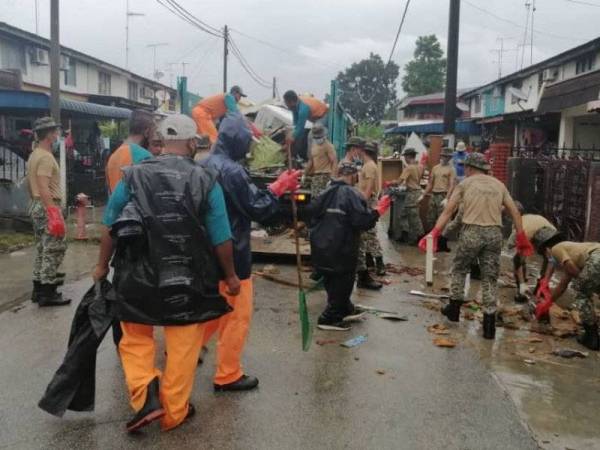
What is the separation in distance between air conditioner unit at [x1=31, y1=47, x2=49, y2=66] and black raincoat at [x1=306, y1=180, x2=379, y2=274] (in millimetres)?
21226

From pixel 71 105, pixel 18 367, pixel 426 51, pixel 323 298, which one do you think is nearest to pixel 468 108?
pixel 426 51

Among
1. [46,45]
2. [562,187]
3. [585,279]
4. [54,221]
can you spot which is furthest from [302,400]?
[46,45]

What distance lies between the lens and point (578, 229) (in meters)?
9.60

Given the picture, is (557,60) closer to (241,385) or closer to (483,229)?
(483,229)

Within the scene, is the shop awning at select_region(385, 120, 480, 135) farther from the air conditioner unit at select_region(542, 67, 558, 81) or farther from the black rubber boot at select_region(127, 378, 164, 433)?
the black rubber boot at select_region(127, 378, 164, 433)

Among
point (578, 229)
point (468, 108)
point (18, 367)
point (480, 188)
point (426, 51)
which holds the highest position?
point (426, 51)

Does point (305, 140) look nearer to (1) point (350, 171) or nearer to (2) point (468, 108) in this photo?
(1) point (350, 171)

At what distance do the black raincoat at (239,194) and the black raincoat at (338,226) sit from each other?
5.24ft

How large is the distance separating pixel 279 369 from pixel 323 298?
2377 millimetres

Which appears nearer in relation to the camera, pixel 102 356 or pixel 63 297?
pixel 102 356

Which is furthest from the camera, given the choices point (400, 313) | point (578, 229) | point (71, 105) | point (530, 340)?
point (71, 105)

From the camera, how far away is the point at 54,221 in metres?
6.27

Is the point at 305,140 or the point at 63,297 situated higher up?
the point at 305,140

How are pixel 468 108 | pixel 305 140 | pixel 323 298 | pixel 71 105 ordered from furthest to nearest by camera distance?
pixel 468 108 < pixel 71 105 < pixel 305 140 < pixel 323 298
